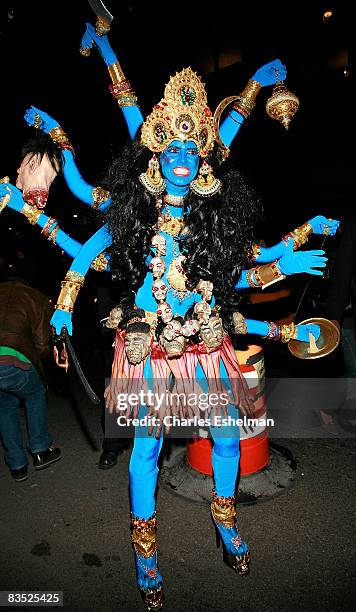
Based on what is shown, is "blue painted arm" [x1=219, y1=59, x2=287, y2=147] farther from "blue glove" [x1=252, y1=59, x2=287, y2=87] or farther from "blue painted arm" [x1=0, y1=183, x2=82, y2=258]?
"blue painted arm" [x1=0, y1=183, x2=82, y2=258]

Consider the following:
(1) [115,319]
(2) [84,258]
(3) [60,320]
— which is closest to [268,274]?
(1) [115,319]

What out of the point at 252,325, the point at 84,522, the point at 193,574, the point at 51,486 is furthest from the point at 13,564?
the point at 252,325

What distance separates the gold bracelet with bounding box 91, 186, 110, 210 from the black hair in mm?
252

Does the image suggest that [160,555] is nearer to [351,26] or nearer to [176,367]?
[176,367]

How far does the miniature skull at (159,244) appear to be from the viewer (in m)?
2.18

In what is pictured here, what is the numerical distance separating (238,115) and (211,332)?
126cm

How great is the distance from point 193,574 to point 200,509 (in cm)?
58

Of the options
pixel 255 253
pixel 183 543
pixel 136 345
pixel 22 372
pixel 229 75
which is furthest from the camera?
pixel 229 75

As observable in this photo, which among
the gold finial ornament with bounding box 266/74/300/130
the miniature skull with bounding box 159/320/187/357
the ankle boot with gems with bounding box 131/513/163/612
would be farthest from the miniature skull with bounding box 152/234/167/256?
the ankle boot with gems with bounding box 131/513/163/612

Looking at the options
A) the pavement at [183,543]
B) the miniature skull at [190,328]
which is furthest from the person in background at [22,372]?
the miniature skull at [190,328]

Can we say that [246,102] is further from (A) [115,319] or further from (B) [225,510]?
(B) [225,510]

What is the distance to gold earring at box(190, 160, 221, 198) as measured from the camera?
2.21m

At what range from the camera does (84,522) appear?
110 inches

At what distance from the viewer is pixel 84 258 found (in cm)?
223
